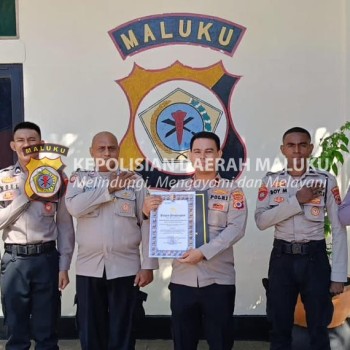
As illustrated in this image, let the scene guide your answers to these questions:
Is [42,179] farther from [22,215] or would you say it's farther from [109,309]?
[109,309]

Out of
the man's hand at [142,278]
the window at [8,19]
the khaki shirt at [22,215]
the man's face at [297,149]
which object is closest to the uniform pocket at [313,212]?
the man's face at [297,149]

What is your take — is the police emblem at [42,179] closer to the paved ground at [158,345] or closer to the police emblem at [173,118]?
the police emblem at [173,118]

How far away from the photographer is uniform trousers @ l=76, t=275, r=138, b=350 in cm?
326

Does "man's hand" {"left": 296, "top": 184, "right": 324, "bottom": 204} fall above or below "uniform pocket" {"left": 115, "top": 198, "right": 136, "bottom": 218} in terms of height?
above

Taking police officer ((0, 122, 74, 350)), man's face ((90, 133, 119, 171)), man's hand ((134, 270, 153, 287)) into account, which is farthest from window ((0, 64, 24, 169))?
man's hand ((134, 270, 153, 287))

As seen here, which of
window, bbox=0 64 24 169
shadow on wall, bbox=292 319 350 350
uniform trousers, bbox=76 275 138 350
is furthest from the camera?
window, bbox=0 64 24 169

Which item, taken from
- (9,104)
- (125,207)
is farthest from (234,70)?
(9,104)

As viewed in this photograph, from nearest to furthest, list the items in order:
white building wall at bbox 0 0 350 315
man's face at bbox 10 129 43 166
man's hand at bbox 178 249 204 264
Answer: man's hand at bbox 178 249 204 264
man's face at bbox 10 129 43 166
white building wall at bbox 0 0 350 315

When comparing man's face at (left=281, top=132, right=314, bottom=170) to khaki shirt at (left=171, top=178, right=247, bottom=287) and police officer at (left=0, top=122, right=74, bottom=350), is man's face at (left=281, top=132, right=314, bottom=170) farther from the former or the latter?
police officer at (left=0, top=122, right=74, bottom=350)

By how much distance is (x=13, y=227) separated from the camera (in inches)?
133

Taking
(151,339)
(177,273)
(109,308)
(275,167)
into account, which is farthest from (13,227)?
(275,167)

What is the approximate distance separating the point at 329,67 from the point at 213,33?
1.06 metres

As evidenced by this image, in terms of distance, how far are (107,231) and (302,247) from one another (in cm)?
125

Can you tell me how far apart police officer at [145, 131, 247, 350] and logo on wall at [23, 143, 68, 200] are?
29.0 inches
